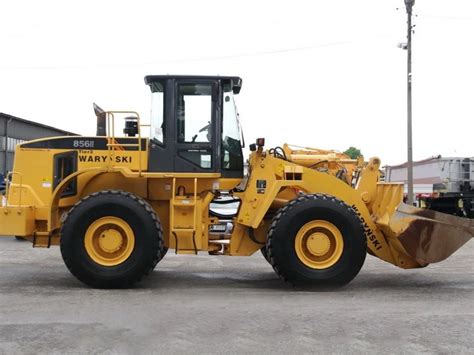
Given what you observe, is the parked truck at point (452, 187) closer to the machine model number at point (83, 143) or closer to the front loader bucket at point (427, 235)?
the front loader bucket at point (427, 235)

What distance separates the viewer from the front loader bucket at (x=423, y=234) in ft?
27.2

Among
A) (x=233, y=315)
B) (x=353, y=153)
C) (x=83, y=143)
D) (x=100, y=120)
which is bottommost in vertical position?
(x=233, y=315)

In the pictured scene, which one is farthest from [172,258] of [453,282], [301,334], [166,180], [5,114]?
[5,114]

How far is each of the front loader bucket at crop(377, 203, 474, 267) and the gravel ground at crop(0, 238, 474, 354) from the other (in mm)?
549

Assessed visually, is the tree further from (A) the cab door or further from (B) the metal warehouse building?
(B) the metal warehouse building

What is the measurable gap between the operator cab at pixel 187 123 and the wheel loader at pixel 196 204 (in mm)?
15

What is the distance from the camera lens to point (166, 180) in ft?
28.9

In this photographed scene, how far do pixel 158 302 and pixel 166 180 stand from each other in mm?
2132

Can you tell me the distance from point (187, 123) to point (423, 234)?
3825 millimetres

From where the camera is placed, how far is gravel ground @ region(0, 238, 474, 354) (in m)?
5.52

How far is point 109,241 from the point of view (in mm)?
8250

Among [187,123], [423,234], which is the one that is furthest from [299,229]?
[187,123]

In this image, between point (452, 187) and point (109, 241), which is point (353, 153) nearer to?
point (452, 187)

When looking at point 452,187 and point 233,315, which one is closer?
point 233,315
